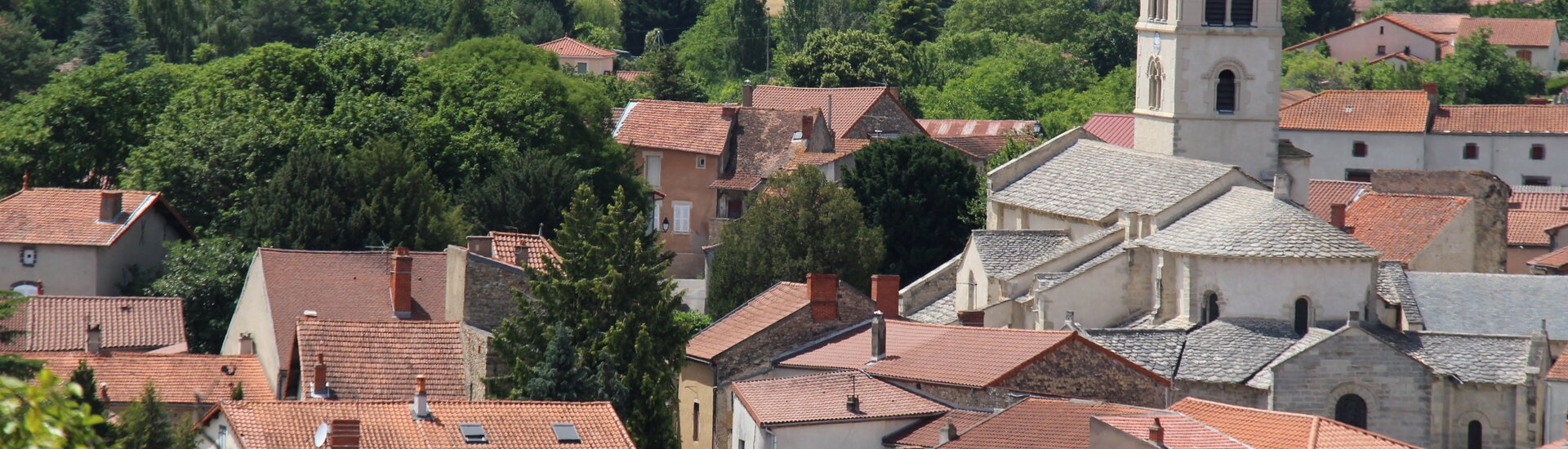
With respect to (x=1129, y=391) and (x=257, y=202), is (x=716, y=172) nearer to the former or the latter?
(x=257, y=202)

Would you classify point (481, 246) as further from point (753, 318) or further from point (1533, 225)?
point (1533, 225)

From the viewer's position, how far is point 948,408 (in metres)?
39.0

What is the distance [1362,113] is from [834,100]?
20.7 m

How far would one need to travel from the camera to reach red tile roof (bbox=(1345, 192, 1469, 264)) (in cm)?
5641

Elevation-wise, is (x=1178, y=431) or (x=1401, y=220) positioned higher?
(x=1401, y=220)

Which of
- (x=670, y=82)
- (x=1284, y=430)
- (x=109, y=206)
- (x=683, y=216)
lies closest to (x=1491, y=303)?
(x=1284, y=430)

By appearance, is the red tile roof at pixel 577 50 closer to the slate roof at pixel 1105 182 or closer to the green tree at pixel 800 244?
the green tree at pixel 800 244

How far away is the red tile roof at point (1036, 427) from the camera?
116 feet

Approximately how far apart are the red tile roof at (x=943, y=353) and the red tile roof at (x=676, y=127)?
1081 inches

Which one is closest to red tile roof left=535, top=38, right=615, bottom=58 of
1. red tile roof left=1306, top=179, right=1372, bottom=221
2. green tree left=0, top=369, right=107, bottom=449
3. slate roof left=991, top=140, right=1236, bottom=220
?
red tile roof left=1306, top=179, right=1372, bottom=221

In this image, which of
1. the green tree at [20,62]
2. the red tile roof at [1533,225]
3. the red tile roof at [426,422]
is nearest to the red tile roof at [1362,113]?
the red tile roof at [1533,225]

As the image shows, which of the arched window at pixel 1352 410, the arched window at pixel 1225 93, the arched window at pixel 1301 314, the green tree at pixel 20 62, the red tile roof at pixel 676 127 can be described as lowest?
the arched window at pixel 1352 410

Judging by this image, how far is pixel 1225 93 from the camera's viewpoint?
170 feet

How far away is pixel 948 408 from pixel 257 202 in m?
22.9
